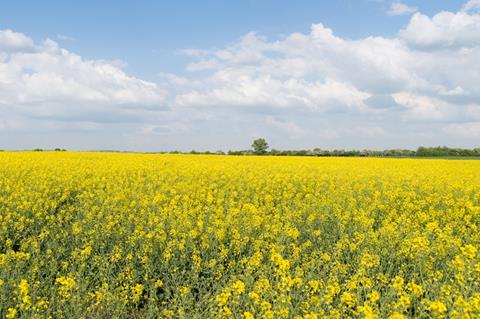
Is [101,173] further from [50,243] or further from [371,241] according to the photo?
[371,241]

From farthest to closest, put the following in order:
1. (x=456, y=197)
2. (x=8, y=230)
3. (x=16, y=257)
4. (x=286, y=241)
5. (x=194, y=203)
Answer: (x=456, y=197) < (x=194, y=203) < (x=8, y=230) < (x=286, y=241) < (x=16, y=257)

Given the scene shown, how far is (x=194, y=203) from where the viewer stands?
9461mm

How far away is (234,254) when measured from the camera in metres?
7.03

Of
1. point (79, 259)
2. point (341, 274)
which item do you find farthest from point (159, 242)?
point (341, 274)

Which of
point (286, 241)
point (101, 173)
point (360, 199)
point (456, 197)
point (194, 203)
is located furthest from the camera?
point (101, 173)

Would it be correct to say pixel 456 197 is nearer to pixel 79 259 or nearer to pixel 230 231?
pixel 230 231

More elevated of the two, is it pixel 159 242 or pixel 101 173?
pixel 101 173

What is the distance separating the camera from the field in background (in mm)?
4555

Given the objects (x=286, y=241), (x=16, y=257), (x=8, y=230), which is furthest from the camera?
(x=8, y=230)

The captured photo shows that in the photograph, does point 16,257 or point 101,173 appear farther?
point 101,173

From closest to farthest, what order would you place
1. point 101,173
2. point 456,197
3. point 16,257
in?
1. point 16,257
2. point 456,197
3. point 101,173

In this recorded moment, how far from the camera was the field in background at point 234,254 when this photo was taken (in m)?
4.55

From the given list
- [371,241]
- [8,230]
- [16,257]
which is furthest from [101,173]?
[371,241]

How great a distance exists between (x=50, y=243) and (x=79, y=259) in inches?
53.6
